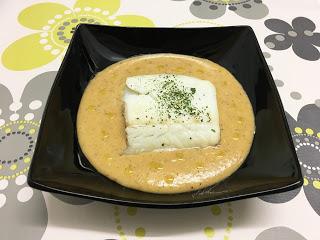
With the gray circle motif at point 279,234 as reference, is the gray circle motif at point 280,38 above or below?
above

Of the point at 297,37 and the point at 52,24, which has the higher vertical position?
the point at 52,24

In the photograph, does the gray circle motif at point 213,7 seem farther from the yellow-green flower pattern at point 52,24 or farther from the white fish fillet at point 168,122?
the white fish fillet at point 168,122

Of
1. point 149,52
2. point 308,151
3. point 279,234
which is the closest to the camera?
point 279,234

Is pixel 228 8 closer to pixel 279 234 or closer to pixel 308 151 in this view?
pixel 308 151

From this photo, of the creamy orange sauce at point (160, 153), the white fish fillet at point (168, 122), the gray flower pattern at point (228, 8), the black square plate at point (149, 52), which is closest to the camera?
the black square plate at point (149, 52)

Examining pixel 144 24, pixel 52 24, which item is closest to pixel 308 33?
pixel 144 24

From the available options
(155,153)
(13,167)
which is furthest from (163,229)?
(13,167)

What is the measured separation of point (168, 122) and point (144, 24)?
1.08 metres

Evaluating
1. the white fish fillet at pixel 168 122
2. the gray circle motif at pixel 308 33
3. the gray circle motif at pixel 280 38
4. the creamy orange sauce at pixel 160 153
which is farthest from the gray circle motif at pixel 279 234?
the gray circle motif at pixel 308 33

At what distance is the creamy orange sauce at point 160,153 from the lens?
1556 millimetres

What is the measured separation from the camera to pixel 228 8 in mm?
2625

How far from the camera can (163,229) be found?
1481 mm

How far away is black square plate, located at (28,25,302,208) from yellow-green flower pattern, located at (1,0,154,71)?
0.41 metres

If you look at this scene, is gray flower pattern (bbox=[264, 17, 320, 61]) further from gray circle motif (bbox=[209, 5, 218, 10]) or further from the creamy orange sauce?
the creamy orange sauce
